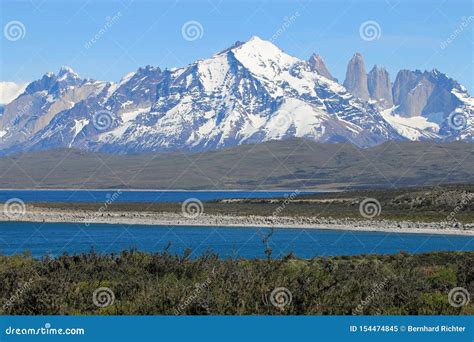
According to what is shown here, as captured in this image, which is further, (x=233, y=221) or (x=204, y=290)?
(x=233, y=221)

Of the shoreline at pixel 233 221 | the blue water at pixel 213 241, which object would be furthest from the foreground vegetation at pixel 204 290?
Answer: the shoreline at pixel 233 221

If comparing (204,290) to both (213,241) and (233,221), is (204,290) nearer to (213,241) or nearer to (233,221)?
(213,241)

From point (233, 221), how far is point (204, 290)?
88405 millimetres

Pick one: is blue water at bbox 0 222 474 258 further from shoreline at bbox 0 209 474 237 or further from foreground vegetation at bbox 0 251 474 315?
foreground vegetation at bbox 0 251 474 315

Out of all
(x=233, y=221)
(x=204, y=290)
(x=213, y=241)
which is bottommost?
(x=213, y=241)

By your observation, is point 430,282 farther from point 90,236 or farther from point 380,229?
point 380,229

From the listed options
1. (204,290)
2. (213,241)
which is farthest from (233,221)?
(204,290)

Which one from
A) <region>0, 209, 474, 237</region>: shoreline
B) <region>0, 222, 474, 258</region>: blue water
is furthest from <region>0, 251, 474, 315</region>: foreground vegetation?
<region>0, 209, 474, 237</region>: shoreline

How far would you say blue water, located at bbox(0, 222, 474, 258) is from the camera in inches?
2616

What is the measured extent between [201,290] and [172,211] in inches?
4183

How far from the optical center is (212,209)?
129750 millimetres

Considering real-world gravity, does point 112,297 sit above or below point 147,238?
above

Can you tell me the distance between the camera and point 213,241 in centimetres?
7669

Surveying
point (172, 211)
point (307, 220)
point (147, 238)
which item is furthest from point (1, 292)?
point (172, 211)
